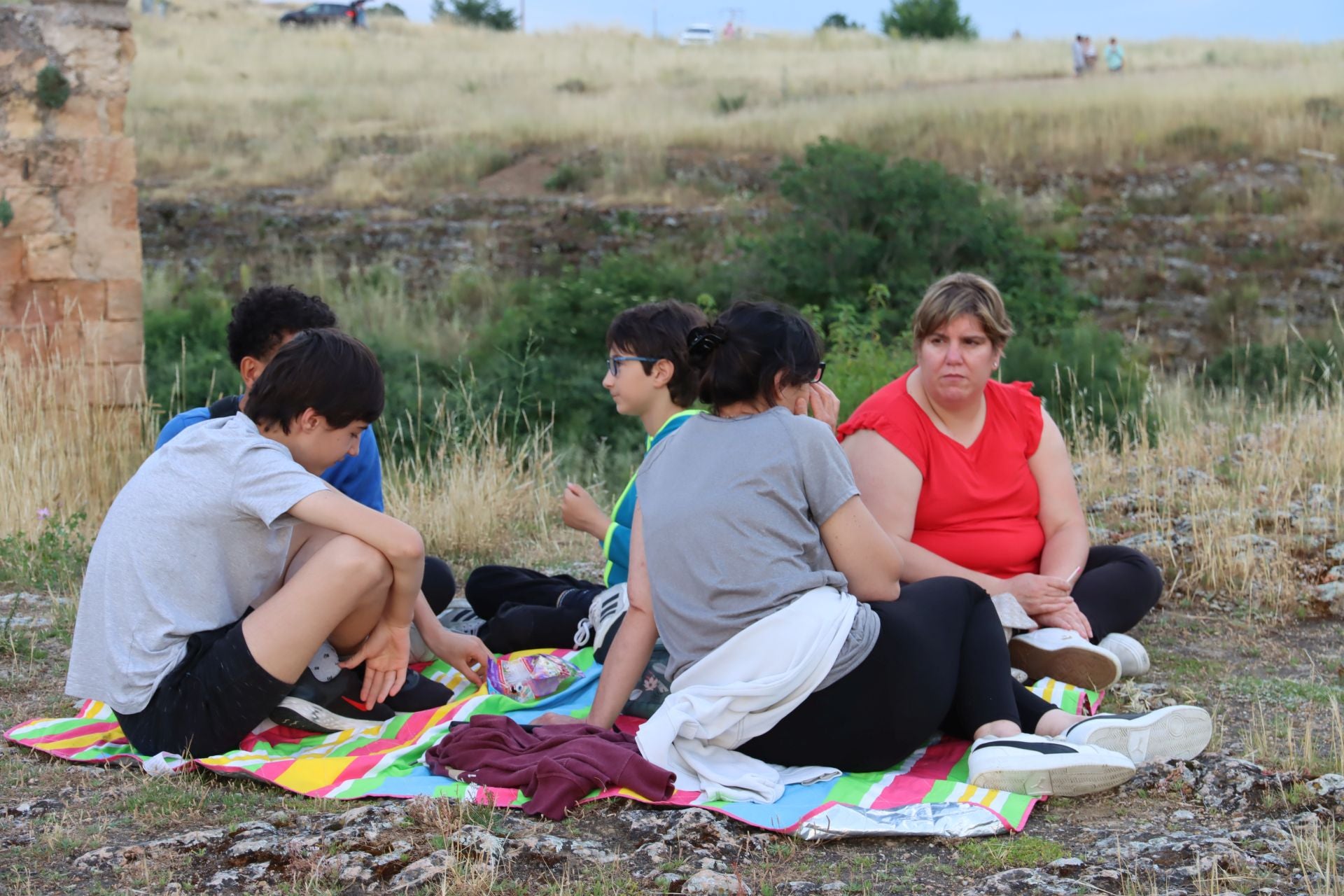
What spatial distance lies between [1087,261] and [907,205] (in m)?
3.93

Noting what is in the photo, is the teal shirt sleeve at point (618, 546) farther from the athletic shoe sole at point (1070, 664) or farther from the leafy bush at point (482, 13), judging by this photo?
the leafy bush at point (482, 13)

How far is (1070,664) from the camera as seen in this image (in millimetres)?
3805

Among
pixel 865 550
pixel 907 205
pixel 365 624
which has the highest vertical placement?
pixel 907 205

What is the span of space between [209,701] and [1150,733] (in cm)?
229

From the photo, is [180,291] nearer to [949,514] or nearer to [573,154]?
[573,154]

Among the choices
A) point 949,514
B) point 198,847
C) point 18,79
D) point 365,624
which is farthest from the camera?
point 18,79

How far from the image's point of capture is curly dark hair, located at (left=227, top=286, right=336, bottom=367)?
3854mm

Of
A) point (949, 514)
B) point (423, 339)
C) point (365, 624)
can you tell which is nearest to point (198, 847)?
point (365, 624)

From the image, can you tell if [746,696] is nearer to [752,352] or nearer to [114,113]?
[752,352]

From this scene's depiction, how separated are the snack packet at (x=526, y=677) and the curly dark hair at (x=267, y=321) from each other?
3.78ft

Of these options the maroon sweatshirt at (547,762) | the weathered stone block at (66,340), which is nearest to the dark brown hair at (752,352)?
the maroon sweatshirt at (547,762)

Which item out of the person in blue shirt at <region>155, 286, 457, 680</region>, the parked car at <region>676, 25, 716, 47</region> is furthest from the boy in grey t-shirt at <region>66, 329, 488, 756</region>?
the parked car at <region>676, 25, 716, 47</region>

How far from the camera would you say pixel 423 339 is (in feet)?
43.5

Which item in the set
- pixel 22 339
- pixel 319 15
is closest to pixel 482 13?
pixel 319 15
